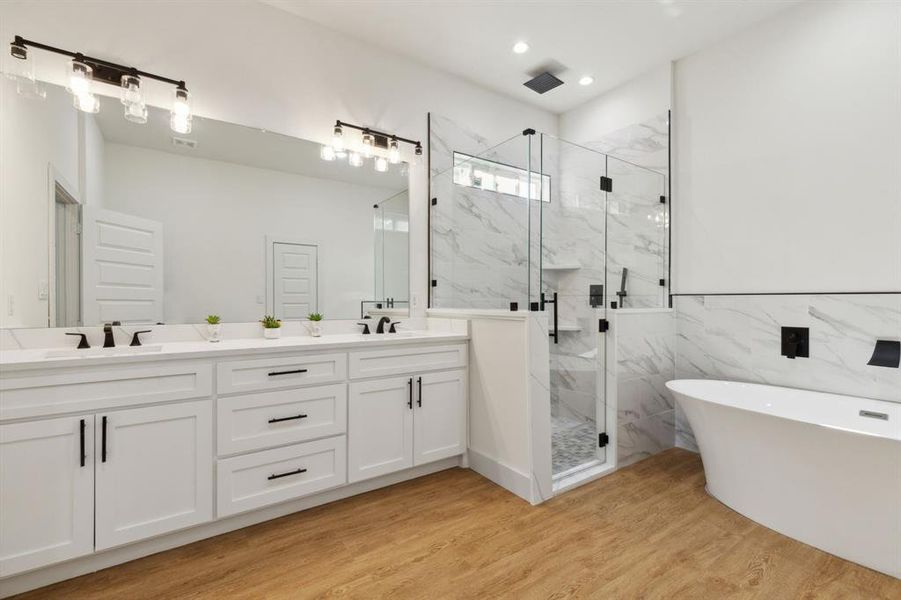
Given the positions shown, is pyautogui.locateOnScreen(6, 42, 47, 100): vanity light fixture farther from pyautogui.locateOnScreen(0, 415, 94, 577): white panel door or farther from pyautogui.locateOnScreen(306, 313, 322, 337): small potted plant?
pyautogui.locateOnScreen(306, 313, 322, 337): small potted plant

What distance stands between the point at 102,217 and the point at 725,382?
152 inches

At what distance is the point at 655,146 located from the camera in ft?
11.2

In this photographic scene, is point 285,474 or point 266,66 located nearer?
point 285,474

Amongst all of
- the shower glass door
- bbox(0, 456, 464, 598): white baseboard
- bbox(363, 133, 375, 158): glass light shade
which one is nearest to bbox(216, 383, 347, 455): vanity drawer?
bbox(0, 456, 464, 598): white baseboard

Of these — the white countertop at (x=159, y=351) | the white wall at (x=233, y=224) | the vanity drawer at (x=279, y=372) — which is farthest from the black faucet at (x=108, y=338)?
the vanity drawer at (x=279, y=372)

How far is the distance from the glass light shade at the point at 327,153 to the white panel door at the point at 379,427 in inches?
62.1

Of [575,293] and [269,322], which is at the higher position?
[575,293]

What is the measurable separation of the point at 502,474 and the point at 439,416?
0.52 metres

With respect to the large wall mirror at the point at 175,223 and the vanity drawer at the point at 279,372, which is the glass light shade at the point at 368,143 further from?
the vanity drawer at the point at 279,372

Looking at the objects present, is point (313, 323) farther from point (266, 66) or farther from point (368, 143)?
point (266, 66)

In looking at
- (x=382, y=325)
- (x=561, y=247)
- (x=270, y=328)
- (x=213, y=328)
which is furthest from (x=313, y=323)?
(x=561, y=247)

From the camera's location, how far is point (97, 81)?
2129 mm

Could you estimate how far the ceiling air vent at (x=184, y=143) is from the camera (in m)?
2.32

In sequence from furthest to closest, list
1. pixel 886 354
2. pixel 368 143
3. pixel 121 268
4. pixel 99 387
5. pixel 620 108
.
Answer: pixel 620 108
pixel 368 143
pixel 886 354
pixel 121 268
pixel 99 387
